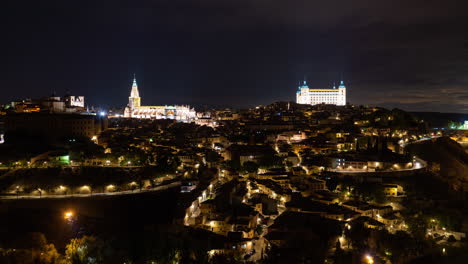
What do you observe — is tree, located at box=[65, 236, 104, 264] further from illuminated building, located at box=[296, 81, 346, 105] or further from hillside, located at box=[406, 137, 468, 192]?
illuminated building, located at box=[296, 81, 346, 105]

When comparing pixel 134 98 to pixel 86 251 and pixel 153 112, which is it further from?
pixel 86 251

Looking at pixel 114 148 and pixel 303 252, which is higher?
pixel 114 148

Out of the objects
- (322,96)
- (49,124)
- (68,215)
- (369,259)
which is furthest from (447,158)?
(322,96)

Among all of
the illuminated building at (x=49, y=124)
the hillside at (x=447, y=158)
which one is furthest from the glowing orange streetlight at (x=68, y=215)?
the hillside at (x=447, y=158)

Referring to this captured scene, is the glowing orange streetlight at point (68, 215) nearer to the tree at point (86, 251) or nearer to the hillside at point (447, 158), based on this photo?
the tree at point (86, 251)

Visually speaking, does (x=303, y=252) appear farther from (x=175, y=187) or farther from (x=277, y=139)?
(x=277, y=139)

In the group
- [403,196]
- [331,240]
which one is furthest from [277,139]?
[331,240]
